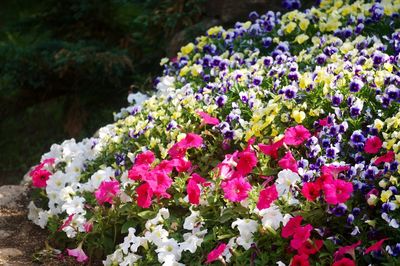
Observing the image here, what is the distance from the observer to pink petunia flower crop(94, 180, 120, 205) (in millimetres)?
3504

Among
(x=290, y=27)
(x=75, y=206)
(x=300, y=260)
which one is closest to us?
(x=300, y=260)

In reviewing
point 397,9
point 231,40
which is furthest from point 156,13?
point 397,9

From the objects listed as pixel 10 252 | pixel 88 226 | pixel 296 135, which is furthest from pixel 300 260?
pixel 10 252

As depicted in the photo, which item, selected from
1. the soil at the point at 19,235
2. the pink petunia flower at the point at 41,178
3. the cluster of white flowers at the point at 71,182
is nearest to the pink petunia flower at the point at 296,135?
A: the cluster of white flowers at the point at 71,182

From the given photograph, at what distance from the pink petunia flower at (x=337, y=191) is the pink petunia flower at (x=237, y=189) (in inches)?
→ 16.6

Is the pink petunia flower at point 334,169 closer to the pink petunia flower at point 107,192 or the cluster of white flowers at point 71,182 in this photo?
the pink petunia flower at point 107,192

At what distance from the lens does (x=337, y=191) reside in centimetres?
286

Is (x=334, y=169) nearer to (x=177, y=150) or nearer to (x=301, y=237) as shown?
(x=301, y=237)

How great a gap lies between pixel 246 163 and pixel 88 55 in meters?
2.98

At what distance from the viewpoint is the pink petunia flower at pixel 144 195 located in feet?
10.8

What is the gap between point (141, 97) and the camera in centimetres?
492

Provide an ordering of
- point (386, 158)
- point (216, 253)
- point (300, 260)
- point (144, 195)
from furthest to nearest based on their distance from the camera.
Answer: point (144, 195)
point (386, 158)
point (216, 253)
point (300, 260)

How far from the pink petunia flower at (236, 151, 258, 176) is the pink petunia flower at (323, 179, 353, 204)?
1.63ft

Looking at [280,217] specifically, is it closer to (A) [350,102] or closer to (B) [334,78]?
(A) [350,102]
